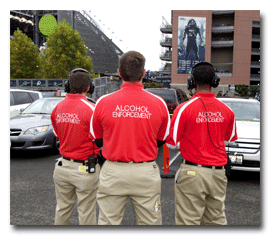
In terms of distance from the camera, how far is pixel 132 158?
2400mm

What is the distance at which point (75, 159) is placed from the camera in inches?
117

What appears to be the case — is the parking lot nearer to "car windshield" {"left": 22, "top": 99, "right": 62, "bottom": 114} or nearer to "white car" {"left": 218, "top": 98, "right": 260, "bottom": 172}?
"white car" {"left": 218, "top": 98, "right": 260, "bottom": 172}

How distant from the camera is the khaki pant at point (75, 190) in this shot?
291 centimetres

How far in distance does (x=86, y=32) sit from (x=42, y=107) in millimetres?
50197

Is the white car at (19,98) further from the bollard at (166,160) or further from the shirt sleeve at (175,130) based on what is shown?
the shirt sleeve at (175,130)

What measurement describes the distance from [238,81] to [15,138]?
5295 cm

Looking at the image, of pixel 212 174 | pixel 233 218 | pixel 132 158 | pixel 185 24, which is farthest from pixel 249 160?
pixel 185 24

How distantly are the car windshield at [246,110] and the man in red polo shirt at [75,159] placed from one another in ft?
15.0

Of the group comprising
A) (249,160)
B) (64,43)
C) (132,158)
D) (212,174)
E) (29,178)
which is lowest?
(29,178)

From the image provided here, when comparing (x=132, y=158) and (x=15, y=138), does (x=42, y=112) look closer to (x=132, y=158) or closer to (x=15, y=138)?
(x=15, y=138)

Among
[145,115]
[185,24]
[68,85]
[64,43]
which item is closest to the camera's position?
[145,115]

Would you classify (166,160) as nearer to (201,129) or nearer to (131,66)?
(201,129)

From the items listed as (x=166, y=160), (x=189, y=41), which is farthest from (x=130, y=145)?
(x=189, y=41)

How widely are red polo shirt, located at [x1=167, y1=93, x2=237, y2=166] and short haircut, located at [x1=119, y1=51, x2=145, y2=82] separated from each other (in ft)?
1.95
